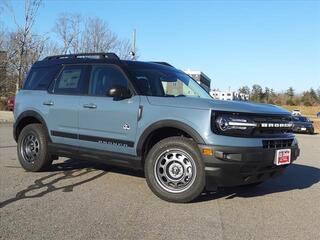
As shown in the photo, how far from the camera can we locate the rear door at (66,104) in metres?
A: 7.28

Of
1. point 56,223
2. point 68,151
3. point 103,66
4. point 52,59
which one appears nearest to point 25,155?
point 68,151

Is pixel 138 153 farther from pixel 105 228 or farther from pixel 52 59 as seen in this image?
pixel 52 59

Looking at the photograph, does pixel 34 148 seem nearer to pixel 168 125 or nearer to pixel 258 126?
pixel 168 125

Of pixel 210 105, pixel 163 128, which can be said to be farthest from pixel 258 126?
pixel 163 128

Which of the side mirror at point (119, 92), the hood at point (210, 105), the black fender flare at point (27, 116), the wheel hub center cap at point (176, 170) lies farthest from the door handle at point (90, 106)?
the wheel hub center cap at point (176, 170)

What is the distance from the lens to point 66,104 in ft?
24.2

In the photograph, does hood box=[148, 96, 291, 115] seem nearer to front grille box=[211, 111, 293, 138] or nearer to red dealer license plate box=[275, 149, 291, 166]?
front grille box=[211, 111, 293, 138]

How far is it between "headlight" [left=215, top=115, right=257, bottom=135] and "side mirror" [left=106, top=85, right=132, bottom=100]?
4.61ft

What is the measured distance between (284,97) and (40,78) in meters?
113

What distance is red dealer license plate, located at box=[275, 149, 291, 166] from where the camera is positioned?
6156 millimetres

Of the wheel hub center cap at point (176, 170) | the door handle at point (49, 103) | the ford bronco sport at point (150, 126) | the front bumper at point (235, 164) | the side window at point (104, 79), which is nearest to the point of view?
the front bumper at point (235, 164)

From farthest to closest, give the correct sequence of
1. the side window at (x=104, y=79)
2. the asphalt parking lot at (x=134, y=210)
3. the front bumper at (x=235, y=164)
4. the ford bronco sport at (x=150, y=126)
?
1. the side window at (x=104, y=79)
2. the ford bronco sport at (x=150, y=126)
3. the front bumper at (x=235, y=164)
4. the asphalt parking lot at (x=134, y=210)

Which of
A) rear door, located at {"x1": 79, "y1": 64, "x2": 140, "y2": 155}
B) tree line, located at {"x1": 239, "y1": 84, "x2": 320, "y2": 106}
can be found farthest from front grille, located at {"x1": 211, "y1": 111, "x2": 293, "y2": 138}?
tree line, located at {"x1": 239, "y1": 84, "x2": 320, "y2": 106}

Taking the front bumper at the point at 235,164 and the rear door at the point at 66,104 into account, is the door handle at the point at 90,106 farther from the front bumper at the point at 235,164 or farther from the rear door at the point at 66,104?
the front bumper at the point at 235,164
